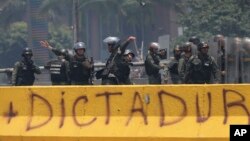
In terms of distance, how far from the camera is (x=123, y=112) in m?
8.27

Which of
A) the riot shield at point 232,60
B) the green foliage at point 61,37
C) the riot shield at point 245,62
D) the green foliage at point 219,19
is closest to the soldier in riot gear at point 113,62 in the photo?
the riot shield at point 232,60

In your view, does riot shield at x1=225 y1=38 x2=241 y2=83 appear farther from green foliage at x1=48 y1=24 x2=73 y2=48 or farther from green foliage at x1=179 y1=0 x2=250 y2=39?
green foliage at x1=48 y1=24 x2=73 y2=48

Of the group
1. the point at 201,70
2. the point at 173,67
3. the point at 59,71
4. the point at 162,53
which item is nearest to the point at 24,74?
the point at 59,71

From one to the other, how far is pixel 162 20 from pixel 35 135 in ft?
191

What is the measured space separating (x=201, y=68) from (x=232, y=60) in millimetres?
829

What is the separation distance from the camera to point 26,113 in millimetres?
8734

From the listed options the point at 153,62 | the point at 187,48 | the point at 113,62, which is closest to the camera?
the point at 113,62

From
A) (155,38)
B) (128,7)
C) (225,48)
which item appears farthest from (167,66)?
(155,38)

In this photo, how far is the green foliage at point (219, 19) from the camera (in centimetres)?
4125

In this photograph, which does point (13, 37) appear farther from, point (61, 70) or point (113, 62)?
point (113, 62)

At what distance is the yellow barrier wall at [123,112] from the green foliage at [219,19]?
108 feet

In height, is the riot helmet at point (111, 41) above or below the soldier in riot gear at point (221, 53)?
above

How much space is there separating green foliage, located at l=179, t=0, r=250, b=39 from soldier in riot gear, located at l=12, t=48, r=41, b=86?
29.4 m

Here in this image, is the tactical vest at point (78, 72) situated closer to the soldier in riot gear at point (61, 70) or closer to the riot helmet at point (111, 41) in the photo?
the soldier in riot gear at point (61, 70)
